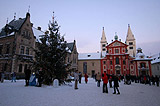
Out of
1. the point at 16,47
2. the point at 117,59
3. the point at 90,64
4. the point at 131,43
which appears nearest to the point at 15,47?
the point at 16,47

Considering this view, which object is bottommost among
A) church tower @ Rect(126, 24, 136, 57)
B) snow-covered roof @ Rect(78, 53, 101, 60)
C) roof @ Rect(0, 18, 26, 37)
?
snow-covered roof @ Rect(78, 53, 101, 60)

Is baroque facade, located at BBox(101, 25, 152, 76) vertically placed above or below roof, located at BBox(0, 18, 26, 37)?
below

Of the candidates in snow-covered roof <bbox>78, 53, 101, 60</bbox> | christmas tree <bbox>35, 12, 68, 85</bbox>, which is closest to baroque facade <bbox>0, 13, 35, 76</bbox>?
christmas tree <bbox>35, 12, 68, 85</bbox>

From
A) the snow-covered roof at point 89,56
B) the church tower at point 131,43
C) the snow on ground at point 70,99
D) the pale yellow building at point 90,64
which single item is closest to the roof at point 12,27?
the snow on ground at point 70,99

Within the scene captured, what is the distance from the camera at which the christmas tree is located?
40.5 feet

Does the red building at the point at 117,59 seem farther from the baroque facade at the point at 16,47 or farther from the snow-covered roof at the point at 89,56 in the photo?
the baroque facade at the point at 16,47

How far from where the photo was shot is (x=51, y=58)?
12805 millimetres

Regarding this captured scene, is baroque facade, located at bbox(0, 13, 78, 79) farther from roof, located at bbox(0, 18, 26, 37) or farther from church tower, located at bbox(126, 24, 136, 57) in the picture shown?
church tower, located at bbox(126, 24, 136, 57)

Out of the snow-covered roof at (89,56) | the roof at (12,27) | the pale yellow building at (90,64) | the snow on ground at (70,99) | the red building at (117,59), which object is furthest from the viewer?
the snow-covered roof at (89,56)

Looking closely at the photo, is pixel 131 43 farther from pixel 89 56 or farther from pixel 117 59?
pixel 89 56

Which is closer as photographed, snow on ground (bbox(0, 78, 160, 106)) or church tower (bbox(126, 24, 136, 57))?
snow on ground (bbox(0, 78, 160, 106))

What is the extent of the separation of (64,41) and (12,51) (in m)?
16.0

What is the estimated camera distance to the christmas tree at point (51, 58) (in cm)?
1236

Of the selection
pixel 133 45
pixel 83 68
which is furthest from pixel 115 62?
pixel 133 45
